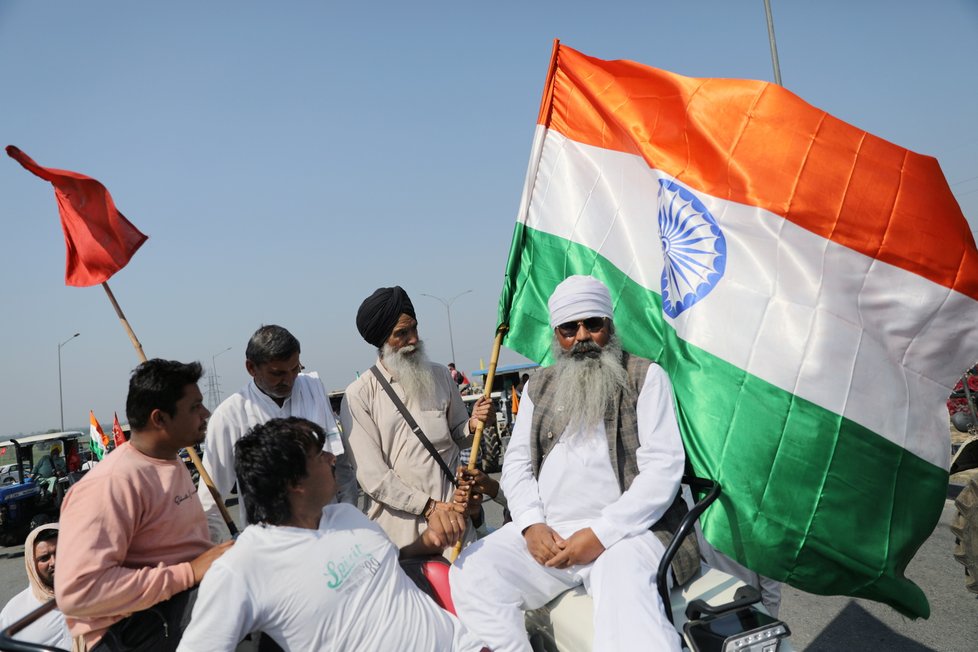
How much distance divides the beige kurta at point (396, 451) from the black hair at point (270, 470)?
1329mm

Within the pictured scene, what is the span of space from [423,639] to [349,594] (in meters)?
0.30

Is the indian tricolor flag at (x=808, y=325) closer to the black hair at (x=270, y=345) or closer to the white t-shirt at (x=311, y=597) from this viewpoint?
the white t-shirt at (x=311, y=597)

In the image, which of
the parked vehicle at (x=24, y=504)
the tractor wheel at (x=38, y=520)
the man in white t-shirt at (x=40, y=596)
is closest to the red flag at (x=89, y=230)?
the man in white t-shirt at (x=40, y=596)

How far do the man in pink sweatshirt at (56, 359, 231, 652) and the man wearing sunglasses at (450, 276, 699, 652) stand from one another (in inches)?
41.6

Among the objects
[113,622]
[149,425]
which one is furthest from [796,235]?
[113,622]

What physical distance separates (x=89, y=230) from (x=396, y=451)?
6.88 feet

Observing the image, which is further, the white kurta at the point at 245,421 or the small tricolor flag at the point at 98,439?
the small tricolor flag at the point at 98,439

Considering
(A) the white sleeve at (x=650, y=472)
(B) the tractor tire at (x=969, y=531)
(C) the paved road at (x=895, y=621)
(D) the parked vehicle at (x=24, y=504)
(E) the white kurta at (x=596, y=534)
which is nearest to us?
(E) the white kurta at (x=596, y=534)

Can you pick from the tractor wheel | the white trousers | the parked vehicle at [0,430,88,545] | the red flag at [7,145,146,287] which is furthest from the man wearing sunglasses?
the tractor wheel

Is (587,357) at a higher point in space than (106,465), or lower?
higher

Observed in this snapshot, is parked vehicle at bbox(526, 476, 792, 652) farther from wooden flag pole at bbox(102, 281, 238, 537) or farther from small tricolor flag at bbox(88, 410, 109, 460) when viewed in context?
small tricolor flag at bbox(88, 410, 109, 460)

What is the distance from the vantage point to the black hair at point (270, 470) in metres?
2.40

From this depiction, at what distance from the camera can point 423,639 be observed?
96.5 inches

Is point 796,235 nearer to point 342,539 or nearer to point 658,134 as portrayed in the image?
point 658,134
